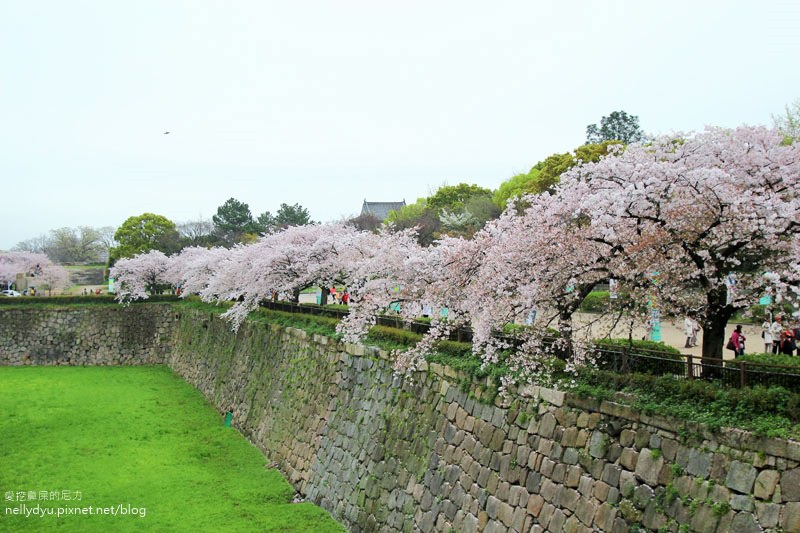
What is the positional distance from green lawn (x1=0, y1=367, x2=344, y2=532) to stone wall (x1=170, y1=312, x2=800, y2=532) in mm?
1179

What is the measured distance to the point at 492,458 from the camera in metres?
10.5

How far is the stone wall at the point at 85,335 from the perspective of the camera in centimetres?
3691

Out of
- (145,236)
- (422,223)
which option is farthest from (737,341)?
(145,236)

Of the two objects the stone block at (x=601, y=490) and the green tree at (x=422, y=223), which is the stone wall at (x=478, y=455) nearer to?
the stone block at (x=601, y=490)

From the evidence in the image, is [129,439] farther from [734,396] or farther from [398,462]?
[734,396]

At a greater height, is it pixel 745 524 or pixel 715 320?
pixel 715 320

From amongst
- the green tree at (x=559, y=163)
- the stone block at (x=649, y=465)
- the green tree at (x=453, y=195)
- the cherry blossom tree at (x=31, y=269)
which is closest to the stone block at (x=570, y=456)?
the stone block at (x=649, y=465)

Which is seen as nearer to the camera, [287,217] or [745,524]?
[745,524]

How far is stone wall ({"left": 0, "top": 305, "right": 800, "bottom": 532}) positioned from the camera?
22.4ft

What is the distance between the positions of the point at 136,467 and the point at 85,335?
23018mm

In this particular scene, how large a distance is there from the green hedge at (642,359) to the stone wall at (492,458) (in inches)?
36.8

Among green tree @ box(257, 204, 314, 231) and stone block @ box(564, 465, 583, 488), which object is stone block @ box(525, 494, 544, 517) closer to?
stone block @ box(564, 465, 583, 488)

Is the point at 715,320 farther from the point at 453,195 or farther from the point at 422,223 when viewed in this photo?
the point at 453,195

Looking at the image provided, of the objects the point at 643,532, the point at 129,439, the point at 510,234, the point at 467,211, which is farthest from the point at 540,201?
the point at 467,211
